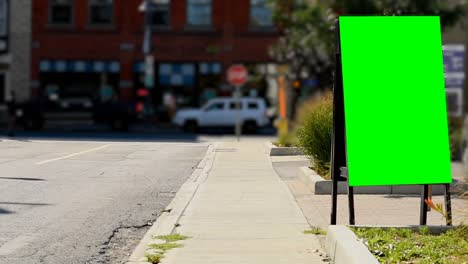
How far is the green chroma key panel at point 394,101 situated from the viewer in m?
9.48

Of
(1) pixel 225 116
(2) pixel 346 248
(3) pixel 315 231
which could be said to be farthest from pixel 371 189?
(1) pixel 225 116

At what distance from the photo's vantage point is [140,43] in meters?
Result: 54.3

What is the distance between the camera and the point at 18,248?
31.2ft

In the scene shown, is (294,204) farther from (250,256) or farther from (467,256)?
(467,256)

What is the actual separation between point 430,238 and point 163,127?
135 feet

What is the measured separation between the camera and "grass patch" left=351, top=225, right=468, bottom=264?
775cm

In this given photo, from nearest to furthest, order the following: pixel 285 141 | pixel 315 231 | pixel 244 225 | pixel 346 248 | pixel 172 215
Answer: pixel 346 248
pixel 315 231
pixel 244 225
pixel 172 215
pixel 285 141

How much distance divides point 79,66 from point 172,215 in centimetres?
4303

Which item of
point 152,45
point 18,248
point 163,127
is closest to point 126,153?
point 18,248

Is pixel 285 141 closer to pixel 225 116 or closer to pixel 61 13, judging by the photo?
pixel 225 116

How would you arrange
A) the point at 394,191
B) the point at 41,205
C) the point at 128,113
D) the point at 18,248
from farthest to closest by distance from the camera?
1. the point at 128,113
2. the point at 394,191
3. the point at 41,205
4. the point at 18,248

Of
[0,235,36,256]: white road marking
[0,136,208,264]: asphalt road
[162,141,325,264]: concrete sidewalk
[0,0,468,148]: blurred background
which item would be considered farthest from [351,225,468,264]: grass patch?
[0,0,468,148]: blurred background

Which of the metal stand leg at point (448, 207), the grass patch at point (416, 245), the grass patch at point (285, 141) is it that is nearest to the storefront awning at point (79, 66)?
the grass patch at point (285, 141)

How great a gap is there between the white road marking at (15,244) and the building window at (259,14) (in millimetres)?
44424
